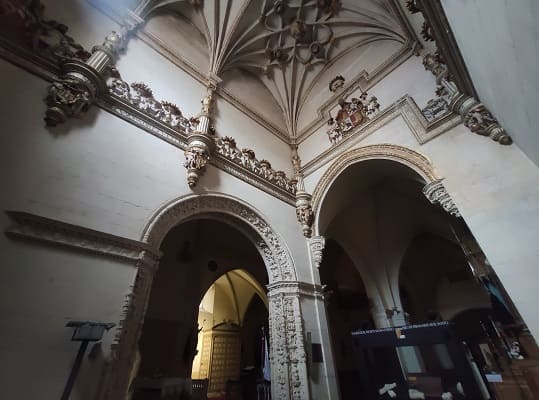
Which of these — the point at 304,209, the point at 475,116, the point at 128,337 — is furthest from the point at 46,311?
the point at 475,116

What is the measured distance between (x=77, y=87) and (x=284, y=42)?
19.2ft

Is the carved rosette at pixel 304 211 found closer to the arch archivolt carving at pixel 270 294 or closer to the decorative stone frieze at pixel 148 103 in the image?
the arch archivolt carving at pixel 270 294

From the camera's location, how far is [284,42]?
7.07 meters

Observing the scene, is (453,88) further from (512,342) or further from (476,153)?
(512,342)

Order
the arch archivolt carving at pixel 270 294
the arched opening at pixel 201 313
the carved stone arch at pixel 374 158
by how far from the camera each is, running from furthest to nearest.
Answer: the arched opening at pixel 201 313
the carved stone arch at pixel 374 158
the arch archivolt carving at pixel 270 294

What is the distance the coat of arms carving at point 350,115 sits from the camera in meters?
5.71

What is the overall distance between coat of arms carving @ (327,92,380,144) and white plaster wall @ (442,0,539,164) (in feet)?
8.05

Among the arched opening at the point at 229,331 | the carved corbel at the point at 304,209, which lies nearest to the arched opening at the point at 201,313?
the arched opening at the point at 229,331

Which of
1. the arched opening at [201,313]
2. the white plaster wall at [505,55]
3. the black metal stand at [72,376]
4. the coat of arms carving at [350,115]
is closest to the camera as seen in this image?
the white plaster wall at [505,55]

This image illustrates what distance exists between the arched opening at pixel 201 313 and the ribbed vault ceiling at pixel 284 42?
421 cm

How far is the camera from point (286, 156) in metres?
6.82

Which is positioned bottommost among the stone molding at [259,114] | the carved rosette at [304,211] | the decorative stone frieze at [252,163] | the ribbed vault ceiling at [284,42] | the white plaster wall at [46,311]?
the white plaster wall at [46,311]

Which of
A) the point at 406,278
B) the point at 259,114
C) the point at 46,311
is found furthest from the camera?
the point at 406,278

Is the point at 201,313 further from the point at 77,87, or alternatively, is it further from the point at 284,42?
the point at 284,42
